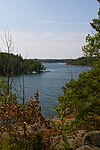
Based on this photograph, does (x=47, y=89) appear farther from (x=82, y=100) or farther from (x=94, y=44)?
(x=82, y=100)

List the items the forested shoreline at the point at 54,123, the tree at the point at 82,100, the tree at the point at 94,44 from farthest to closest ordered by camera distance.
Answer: the tree at the point at 94,44, the tree at the point at 82,100, the forested shoreline at the point at 54,123

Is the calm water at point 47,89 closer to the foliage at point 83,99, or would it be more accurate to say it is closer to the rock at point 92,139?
the foliage at point 83,99

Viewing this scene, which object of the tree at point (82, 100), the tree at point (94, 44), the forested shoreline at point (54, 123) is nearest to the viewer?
the forested shoreline at point (54, 123)

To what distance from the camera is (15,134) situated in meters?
7.77

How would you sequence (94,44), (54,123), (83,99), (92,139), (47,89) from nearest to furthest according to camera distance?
(92,139), (54,123), (83,99), (94,44), (47,89)

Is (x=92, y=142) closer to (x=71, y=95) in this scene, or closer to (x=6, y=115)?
(x=71, y=95)

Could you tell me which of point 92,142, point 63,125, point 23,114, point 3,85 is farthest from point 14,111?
point 3,85

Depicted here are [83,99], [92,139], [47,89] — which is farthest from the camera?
[47,89]

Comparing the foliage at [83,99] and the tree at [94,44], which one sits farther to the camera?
the tree at [94,44]

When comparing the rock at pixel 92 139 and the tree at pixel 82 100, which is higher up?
the tree at pixel 82 100

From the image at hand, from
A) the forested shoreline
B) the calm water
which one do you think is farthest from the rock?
the calm water

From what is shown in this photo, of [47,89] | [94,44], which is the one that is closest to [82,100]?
[94,44]

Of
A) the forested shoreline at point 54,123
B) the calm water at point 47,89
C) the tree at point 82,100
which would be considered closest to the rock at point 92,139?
the forested shoreline at point 54,123

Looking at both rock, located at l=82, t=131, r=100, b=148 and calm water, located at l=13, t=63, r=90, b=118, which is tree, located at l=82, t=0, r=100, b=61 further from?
rock, located at l=82, t=131, r=100, b=148
